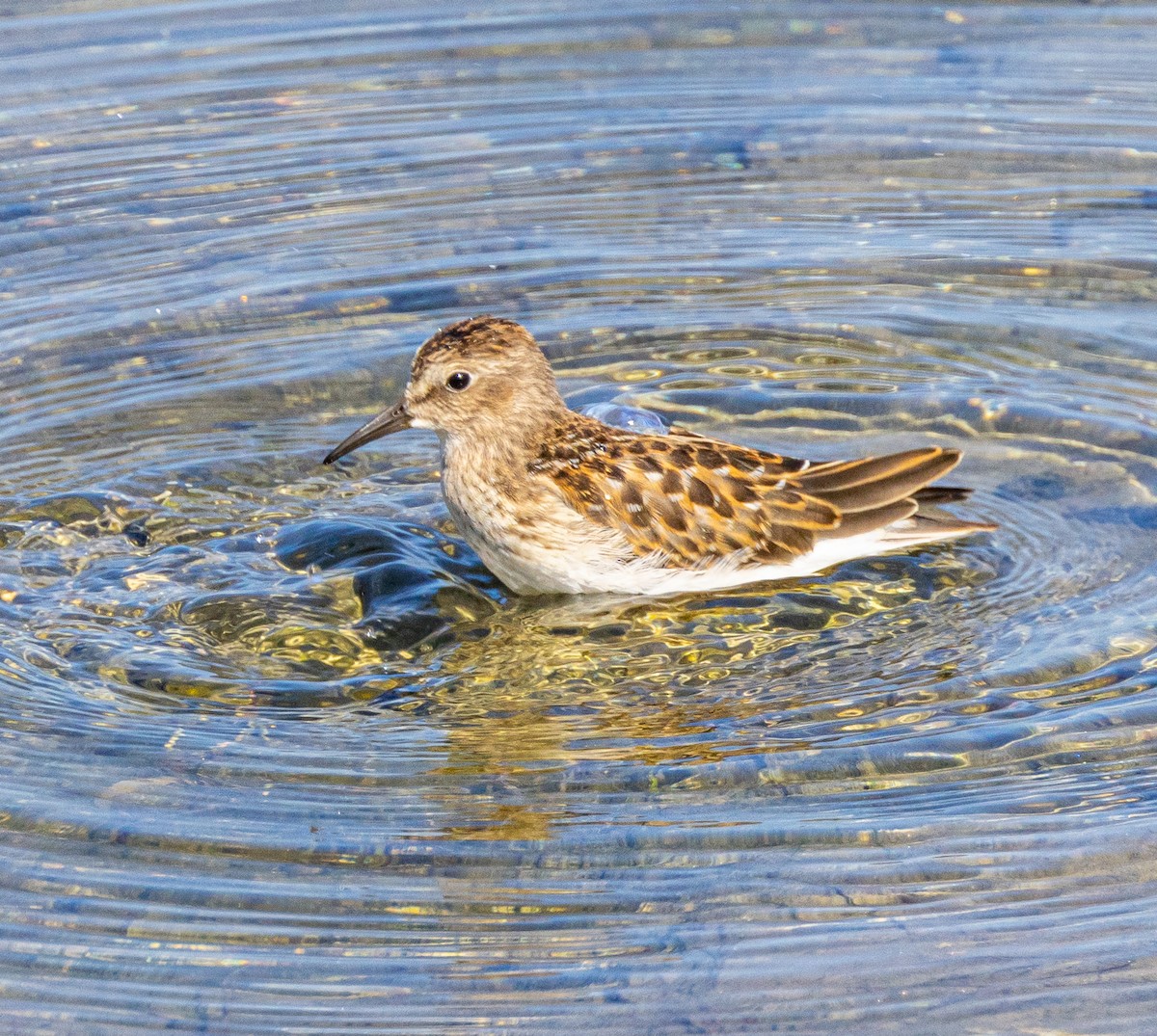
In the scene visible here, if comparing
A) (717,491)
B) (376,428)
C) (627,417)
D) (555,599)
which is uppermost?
(376,428)

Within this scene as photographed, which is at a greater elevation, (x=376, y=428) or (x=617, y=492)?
(x=376, y=428)

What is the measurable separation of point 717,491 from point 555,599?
96cm

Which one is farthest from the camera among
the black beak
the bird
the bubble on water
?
the bubble on water

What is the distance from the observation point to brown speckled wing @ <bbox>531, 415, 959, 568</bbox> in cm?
852

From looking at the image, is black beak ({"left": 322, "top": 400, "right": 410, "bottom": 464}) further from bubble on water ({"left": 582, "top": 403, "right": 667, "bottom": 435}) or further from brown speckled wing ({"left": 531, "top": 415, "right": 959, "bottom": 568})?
bubble on water ({"left": 582, "top": 403, "right": 667, "bottom": 435})

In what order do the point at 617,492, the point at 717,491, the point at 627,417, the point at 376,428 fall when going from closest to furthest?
the point at 617,492, the point at 717,491, the point at 376,428, the point at 627,417

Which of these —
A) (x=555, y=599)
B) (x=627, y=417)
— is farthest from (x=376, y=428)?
(x=627, y=417)

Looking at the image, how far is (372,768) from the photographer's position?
6859 millimetres

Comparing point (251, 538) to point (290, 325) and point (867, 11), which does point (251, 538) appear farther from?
point (867, 11)

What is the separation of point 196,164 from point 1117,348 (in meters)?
6.44

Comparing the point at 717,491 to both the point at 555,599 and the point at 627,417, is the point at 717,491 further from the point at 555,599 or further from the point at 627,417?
the point at 627,417

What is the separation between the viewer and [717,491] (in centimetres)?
862

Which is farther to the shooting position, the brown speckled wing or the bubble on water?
the bubble on water

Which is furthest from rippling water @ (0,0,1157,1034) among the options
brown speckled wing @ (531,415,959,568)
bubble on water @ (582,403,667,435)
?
brown speckled wing @ (531,415,959,568)
